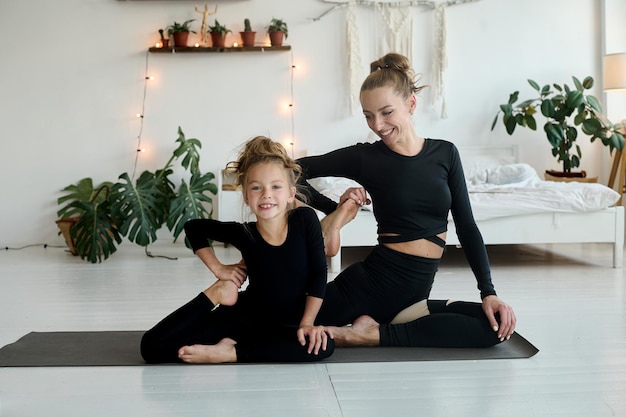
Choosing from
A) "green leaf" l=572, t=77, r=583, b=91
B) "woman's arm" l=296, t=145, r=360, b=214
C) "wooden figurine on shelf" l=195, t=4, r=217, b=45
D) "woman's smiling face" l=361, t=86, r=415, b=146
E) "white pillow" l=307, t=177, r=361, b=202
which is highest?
"wooden figurine on shelf" l=195, t=4, r=217, b=45

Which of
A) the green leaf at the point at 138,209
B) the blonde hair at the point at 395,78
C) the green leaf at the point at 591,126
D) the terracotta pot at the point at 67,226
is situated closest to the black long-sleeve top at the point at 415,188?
the blonde hair at the point at 395,78

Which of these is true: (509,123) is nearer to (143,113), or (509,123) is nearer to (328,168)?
(143,113)

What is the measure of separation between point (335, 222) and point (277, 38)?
3.73m

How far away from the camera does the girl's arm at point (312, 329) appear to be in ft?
8.63

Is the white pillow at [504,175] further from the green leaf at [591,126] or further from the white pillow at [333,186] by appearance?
the white pillow at [333,186]

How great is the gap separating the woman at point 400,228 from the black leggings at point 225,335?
22 centimetres

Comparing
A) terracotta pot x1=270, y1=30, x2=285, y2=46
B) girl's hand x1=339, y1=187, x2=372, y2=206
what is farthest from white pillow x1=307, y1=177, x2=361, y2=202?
girl's hand x1=339, y1=187, x2=372, y2=206

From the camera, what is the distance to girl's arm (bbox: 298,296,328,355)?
2.63 meters

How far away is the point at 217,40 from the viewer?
20.5ft

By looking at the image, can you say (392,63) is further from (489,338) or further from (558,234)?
(558,234)

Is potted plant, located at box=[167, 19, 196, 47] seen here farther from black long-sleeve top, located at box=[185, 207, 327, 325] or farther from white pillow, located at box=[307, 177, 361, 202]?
black long-sleeve top, located at box=[185, 207, 327, 325]

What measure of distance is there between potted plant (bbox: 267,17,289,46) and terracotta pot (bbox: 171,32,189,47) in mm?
608

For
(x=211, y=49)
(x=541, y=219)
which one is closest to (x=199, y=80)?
(x=211, y=49)

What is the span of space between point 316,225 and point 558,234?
8.51 feet
